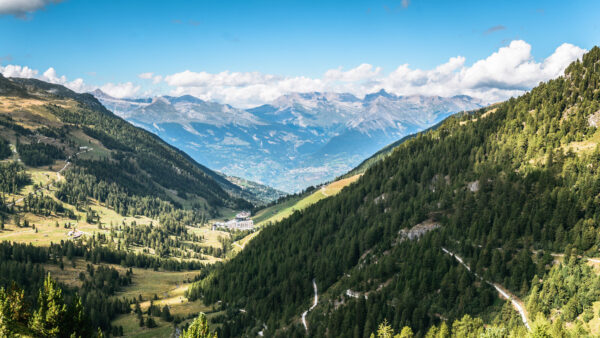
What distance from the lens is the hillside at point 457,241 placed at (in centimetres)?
9544

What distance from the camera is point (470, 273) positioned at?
105500mm

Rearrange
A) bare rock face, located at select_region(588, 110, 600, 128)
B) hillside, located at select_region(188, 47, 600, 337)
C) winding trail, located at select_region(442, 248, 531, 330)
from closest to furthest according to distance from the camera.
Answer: winding trail, located at select_region(442, 248, 531, 330) → hillside, located at select_region(188, 47, 600, 337) → bare rock face, located at select_region(588, 110, 600, 128)

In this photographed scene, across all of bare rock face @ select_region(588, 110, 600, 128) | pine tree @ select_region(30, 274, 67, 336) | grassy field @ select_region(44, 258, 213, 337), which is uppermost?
bare rock face @ select_region(588, 110, 600, 128)

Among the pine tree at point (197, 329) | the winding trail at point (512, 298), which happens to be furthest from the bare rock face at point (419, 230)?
the pine tree at point (197, 329)

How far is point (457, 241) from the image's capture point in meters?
122

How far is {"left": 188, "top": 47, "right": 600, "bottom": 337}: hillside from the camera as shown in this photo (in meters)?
95.4

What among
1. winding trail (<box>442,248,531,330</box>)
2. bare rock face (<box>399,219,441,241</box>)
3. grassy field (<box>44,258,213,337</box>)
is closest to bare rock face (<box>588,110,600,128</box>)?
bare rock face (<box>399,219,441,241</box>)

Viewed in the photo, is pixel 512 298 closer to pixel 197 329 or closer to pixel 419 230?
pixel 419 230

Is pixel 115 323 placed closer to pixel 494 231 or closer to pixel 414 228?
pixel 414 228

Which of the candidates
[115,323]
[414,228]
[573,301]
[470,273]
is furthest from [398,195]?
[115,323]

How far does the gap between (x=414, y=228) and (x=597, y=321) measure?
71.8 m

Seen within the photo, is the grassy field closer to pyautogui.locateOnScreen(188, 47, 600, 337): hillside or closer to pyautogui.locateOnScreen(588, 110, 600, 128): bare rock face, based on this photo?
pyautogui.locateOnScreen(188, 47, 600, 337): hillside

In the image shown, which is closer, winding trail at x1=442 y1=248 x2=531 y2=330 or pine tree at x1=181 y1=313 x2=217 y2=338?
pine tree at x1=181 y1=313 x2=217 y2=338

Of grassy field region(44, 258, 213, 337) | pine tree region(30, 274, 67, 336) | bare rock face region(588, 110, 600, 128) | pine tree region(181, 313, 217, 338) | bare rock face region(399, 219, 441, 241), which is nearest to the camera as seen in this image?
pine tree region(181, 313, 217, 338)
